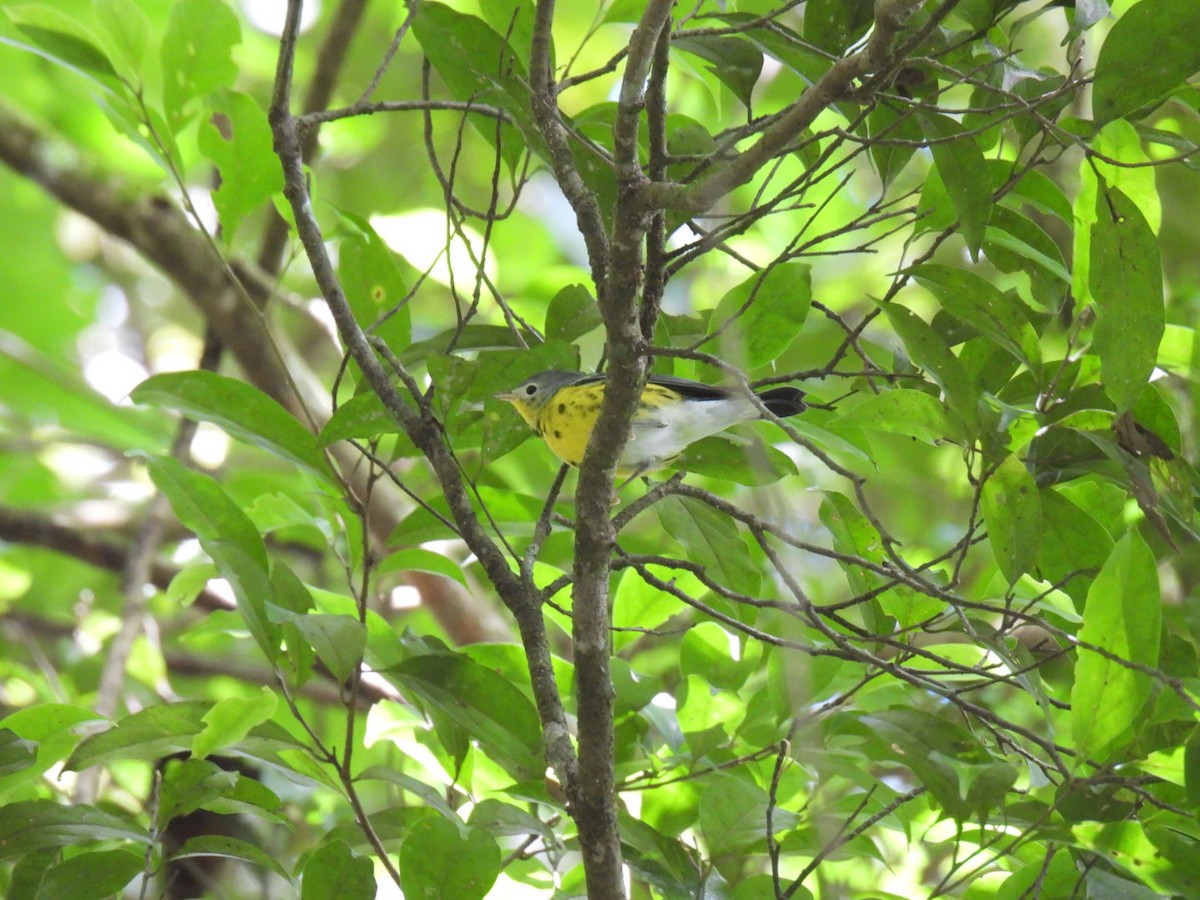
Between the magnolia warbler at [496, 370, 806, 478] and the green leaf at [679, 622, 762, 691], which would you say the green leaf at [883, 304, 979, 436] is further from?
the green leaf at [679, 622, 762, 691]

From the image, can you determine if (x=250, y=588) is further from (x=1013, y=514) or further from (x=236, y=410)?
(x=1013, y=514)

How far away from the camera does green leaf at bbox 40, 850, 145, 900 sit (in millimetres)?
1683

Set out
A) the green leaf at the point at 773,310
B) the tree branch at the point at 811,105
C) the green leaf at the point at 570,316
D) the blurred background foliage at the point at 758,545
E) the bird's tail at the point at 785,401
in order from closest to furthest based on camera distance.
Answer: the tree branch at the point at 811,105 < the blurred background foliage at the point at 758,545 < the green leaf at the point at 773,310 < the green leaf at the point at 570,316 < the bird's tail at the point at 785,401

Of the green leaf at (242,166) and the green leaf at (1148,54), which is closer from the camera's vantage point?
the green leaf at (1148,54)

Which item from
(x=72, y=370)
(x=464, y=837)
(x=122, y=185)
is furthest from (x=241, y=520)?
(x=72, y=370)

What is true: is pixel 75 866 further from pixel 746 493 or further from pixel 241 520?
pixel 746 493

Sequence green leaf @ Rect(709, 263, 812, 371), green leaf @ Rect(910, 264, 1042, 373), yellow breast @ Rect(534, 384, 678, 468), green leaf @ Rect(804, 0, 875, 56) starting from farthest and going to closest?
1. yellow breast @ Rect(534, 384, 678, 468)
2. green leaf @ Rect(709, 263, 812, 371)
3. green leaf @ Rect(804, 0, 875, 56)
4. green leaf @ Rect(910, 264, 1042, 373)

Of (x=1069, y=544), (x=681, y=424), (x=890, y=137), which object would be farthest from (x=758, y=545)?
(x=890, y=137)

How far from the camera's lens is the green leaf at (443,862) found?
1.54 metres

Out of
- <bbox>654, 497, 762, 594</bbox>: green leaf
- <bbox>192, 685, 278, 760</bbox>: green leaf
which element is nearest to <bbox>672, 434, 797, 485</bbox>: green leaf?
<bbox>654, 497, 762, 594</bbox>: green leaf

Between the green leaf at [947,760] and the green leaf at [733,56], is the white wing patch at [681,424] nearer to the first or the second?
the green leaf at [733,56]

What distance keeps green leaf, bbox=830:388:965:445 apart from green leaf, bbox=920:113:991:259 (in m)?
0.20

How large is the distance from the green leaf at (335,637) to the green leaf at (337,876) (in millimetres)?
258

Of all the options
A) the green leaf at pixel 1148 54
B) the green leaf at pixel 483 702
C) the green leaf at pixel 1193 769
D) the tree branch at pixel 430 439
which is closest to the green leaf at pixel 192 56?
the tree branch at pixel 430 439
